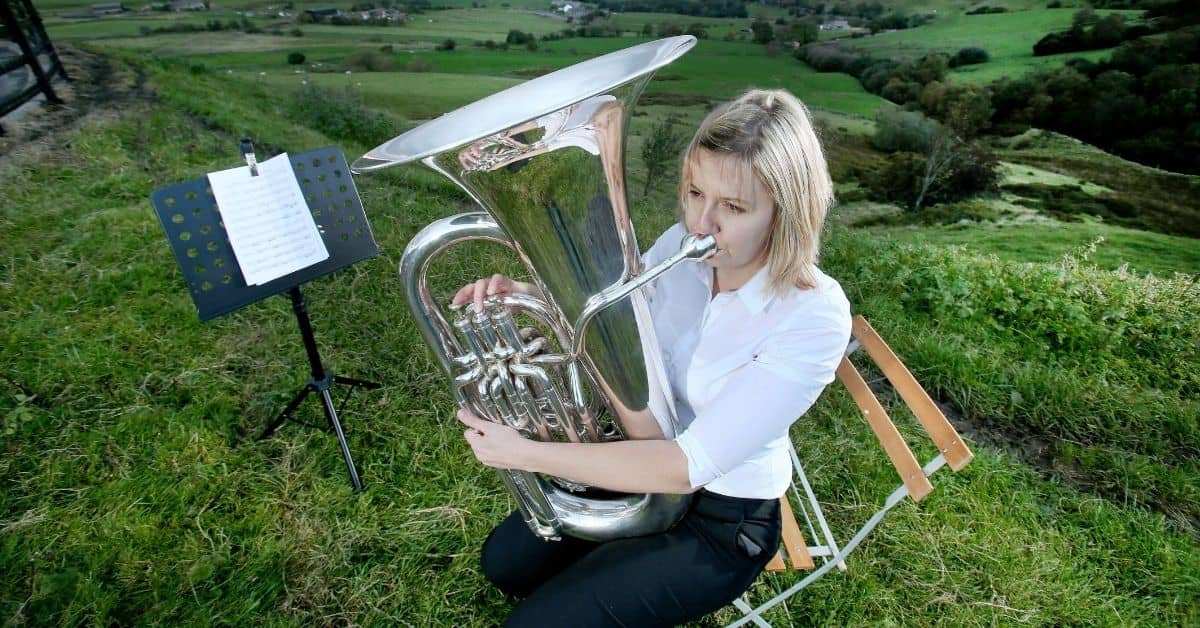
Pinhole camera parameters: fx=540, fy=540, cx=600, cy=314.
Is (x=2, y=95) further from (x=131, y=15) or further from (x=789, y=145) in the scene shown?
(x=789, y=145)

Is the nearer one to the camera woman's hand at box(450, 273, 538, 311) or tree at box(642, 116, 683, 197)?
woman's hand at box(450, 273, 538, 311)

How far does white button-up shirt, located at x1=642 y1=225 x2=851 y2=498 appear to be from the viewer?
102 cm

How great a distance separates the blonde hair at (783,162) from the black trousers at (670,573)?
56 centimetres

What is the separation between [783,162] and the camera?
1.00 metres

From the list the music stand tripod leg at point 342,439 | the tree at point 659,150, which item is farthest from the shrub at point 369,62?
the music stand tripod leg at point 342,439

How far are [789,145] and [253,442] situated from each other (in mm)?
2334

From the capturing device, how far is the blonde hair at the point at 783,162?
39.3 inches

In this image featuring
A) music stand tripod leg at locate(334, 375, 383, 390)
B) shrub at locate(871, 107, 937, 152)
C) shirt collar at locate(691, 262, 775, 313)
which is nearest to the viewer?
shirt collar at locate(691, 262, 775, 313)

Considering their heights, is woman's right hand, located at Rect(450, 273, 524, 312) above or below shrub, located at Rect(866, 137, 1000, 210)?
above

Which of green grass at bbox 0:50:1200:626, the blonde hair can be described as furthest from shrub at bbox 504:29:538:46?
the blonde hair

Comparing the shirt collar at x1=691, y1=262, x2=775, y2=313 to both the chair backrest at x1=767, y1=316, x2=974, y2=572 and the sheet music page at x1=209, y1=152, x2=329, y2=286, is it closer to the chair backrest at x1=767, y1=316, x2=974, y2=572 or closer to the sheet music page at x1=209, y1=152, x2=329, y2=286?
the chair backrest at x1=767, y1=316, x2=974, y2=572

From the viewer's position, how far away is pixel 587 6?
401cm

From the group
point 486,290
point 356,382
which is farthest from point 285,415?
point 486,290

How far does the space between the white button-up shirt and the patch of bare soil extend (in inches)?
161
